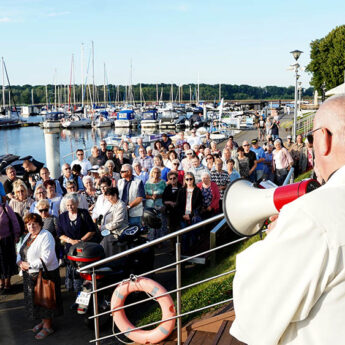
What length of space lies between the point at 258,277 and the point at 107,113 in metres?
74.1

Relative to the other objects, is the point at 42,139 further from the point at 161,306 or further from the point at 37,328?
the point at 161,306

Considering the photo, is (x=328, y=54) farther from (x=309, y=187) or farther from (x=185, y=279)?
(x=309, y=187)

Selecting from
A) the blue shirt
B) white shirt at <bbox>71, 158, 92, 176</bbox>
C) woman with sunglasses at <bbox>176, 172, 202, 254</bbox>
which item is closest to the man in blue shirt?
the blue shirt

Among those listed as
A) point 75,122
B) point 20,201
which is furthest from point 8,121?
point 20,201

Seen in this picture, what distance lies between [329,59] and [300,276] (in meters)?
58.8

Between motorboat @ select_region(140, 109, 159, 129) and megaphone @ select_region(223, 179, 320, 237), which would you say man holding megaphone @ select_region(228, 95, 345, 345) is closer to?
megaphone @ select_region(223, 179, 320, 237)

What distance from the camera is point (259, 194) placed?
70.9 inches

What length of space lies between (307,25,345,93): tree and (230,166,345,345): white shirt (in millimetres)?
55883

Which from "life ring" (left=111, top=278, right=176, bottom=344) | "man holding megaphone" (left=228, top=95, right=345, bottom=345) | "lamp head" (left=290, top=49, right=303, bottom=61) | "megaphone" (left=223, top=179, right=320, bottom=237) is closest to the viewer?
"man holding megaphone" (left=228, top=95, right=345, bottom=345)

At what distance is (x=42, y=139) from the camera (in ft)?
210

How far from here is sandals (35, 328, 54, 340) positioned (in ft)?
18.0

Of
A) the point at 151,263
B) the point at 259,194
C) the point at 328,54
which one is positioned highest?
the point at 328,54

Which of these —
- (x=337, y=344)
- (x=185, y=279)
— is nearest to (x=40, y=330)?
(x=185, y=279)

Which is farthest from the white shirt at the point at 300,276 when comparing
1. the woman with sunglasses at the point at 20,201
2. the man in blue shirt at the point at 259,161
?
the man in blue shirt at the point at 259,161
